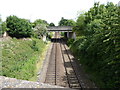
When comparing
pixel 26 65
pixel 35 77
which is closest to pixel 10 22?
pixel 26 65

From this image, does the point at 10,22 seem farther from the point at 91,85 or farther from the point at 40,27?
the point at 91,85

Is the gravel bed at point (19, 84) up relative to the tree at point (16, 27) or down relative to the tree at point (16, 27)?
down

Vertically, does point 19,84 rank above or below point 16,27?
below

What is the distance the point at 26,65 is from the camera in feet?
47.1

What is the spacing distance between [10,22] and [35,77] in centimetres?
1715

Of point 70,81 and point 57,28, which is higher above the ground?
point 57,28

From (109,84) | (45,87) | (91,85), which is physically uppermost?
(45,87)

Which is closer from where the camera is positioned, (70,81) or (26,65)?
(70,81)

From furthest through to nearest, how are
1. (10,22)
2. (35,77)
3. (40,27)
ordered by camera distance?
(40,27) < (10,22) < (35,77)

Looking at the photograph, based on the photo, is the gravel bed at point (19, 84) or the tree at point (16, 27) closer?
the gravel bed at point (19, 84)

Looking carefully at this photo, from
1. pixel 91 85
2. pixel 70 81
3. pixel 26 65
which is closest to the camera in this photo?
pixel 91 85

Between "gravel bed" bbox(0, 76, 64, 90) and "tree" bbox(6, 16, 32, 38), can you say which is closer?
"gravel bed" bbox(0, 76, 64, 90)

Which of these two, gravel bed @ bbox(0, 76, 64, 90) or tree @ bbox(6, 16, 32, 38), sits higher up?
tree @ bbox(6, 16, 32, 38)

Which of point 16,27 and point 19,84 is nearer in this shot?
point 19,84
